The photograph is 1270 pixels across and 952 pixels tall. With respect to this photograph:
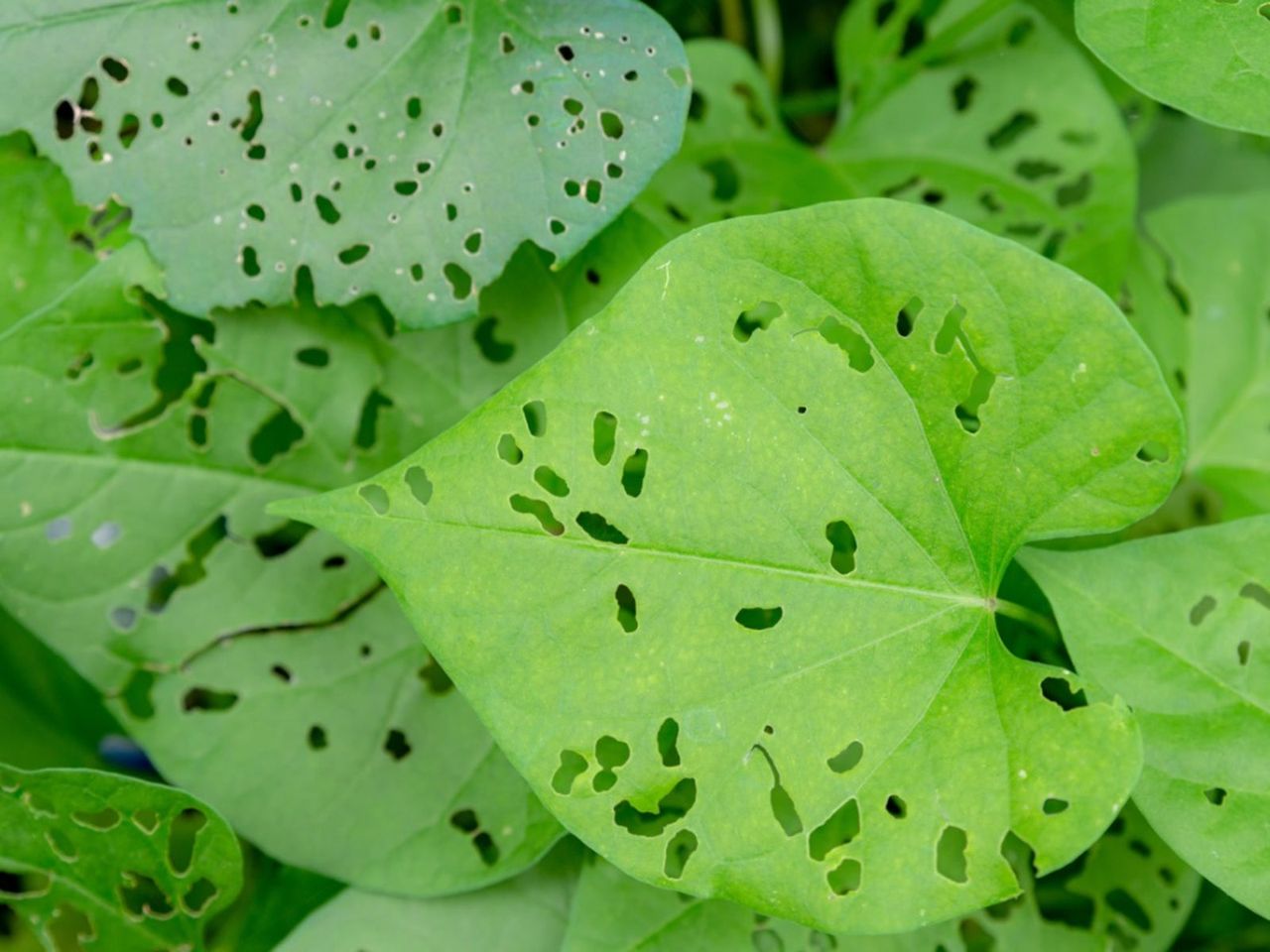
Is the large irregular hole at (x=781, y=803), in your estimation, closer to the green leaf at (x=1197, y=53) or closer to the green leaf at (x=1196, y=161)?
the green leaf at (x=1197, y=53)

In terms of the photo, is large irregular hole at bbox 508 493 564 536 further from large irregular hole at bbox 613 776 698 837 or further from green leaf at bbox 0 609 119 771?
green leaf at bbox 0 609 119 771

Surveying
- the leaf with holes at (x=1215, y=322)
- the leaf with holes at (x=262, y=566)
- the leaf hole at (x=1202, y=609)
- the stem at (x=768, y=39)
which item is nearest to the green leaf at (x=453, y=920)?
the leaf with holes at (x=262, y=566)

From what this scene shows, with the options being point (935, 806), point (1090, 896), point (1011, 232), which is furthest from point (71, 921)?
point (1011, 232)

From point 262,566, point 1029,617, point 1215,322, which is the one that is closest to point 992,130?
point 1215,322

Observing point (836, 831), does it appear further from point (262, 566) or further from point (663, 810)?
point (262, 566)

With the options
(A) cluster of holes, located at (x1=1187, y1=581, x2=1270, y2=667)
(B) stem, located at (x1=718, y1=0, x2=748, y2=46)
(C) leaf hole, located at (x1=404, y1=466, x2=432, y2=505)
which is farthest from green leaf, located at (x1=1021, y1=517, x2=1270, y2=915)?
(B) stem, located at (x1=718, y1=0, x2=748, y2=46)

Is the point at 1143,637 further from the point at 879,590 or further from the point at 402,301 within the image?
the point at 402,301
